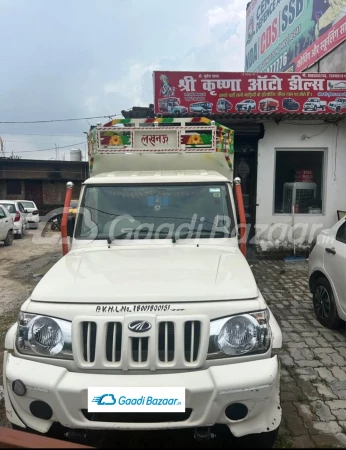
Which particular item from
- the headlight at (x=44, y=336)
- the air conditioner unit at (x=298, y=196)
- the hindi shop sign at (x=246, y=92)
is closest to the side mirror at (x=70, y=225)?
the headlight at (x=44, y=336)

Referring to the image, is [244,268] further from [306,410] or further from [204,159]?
[204,159]

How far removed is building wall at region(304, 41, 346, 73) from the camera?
10.5 meters

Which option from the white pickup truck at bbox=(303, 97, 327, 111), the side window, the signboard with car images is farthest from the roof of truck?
the signboard with car images

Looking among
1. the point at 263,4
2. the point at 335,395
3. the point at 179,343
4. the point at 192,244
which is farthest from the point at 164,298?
the point at 263,4

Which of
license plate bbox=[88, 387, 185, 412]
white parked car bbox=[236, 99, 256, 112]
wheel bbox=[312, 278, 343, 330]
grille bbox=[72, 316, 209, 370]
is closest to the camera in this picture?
license plate bbox=[88, 387, 185, 412]

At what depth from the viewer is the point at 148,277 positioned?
268cm

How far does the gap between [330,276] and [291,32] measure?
12066 millimetres

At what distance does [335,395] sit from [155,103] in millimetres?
7818

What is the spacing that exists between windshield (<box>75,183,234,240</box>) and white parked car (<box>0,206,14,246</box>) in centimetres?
975

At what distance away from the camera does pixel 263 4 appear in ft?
52.5

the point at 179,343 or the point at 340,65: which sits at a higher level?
the point at 340,65

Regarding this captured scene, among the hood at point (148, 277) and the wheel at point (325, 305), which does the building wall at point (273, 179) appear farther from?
the hood at point (148, 277)

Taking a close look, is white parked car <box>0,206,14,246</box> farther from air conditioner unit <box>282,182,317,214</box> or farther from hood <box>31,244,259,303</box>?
hood <box>31,244,259,303</box>

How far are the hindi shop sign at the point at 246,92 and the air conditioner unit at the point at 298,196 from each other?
5.97 ft
